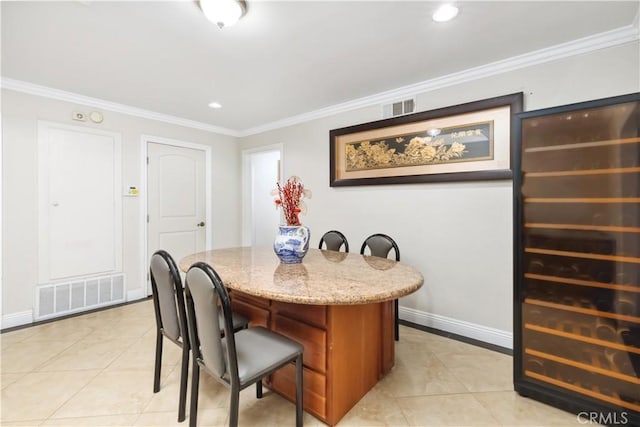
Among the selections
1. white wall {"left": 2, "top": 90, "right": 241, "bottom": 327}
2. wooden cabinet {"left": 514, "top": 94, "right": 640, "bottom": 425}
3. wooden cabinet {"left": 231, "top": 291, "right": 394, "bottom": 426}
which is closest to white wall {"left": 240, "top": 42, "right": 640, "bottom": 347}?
wooden cabinet {"left": 514, "top": 94, "right": 640, "bottom": 425}

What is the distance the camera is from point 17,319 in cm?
292

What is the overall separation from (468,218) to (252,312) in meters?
2.03

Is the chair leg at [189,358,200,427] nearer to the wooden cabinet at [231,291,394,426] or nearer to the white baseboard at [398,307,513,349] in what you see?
the wooden cabinet at [231,291,394,426]

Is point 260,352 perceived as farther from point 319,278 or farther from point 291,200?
point 291,200

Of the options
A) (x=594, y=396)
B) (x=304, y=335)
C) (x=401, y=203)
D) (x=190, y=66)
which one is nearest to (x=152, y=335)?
(x=304, y=335)

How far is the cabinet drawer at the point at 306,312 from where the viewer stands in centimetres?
160

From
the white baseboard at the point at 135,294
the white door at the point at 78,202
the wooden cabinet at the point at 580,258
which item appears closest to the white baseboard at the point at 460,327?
the wooden cabinet at the point at 580,258

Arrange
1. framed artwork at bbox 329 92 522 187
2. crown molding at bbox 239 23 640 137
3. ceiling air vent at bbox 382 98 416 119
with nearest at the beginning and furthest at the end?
crown molding at bbox 239 23 640 137 → framed artwork at bbox 329 92 522 187 → ceiling air vent at bbox 382 98 416 119

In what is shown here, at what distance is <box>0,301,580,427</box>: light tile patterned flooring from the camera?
5.51 ft

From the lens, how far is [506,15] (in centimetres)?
184

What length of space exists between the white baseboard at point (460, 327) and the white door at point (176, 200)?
9.86 feet

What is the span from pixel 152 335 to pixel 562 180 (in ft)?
11.5

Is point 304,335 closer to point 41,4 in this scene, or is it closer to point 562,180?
point 562,180

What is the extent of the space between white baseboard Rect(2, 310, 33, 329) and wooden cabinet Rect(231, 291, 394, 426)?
2.70 metres
